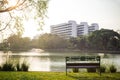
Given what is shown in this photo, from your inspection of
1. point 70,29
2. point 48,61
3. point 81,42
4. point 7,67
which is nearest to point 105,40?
point 81,42

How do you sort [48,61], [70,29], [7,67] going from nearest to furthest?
[7,67], [48,61], [70,29]

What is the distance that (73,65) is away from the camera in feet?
29.2

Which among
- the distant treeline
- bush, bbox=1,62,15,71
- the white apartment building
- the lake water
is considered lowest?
the lake water

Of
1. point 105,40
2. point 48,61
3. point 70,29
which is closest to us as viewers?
point 48,61

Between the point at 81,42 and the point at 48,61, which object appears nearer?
the point at 48,61

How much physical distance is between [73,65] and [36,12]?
335cm

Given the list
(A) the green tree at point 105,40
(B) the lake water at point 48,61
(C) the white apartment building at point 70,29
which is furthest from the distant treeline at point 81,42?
(C) the white apartment building at point 70,29

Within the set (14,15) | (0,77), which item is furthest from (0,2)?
(0,77)

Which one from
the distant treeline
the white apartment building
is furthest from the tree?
the white apartment building

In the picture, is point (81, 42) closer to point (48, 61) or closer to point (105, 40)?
point (105, 40)

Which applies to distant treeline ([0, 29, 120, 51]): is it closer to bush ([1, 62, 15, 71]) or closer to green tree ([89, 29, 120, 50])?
green tree ([89, 29, 120, 50])

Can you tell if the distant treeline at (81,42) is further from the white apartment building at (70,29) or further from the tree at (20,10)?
the tree at (20,10)

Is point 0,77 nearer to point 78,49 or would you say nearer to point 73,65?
point 73,65

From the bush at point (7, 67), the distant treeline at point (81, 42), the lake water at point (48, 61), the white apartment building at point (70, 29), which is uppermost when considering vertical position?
the white apartment building at point (70, 29)
